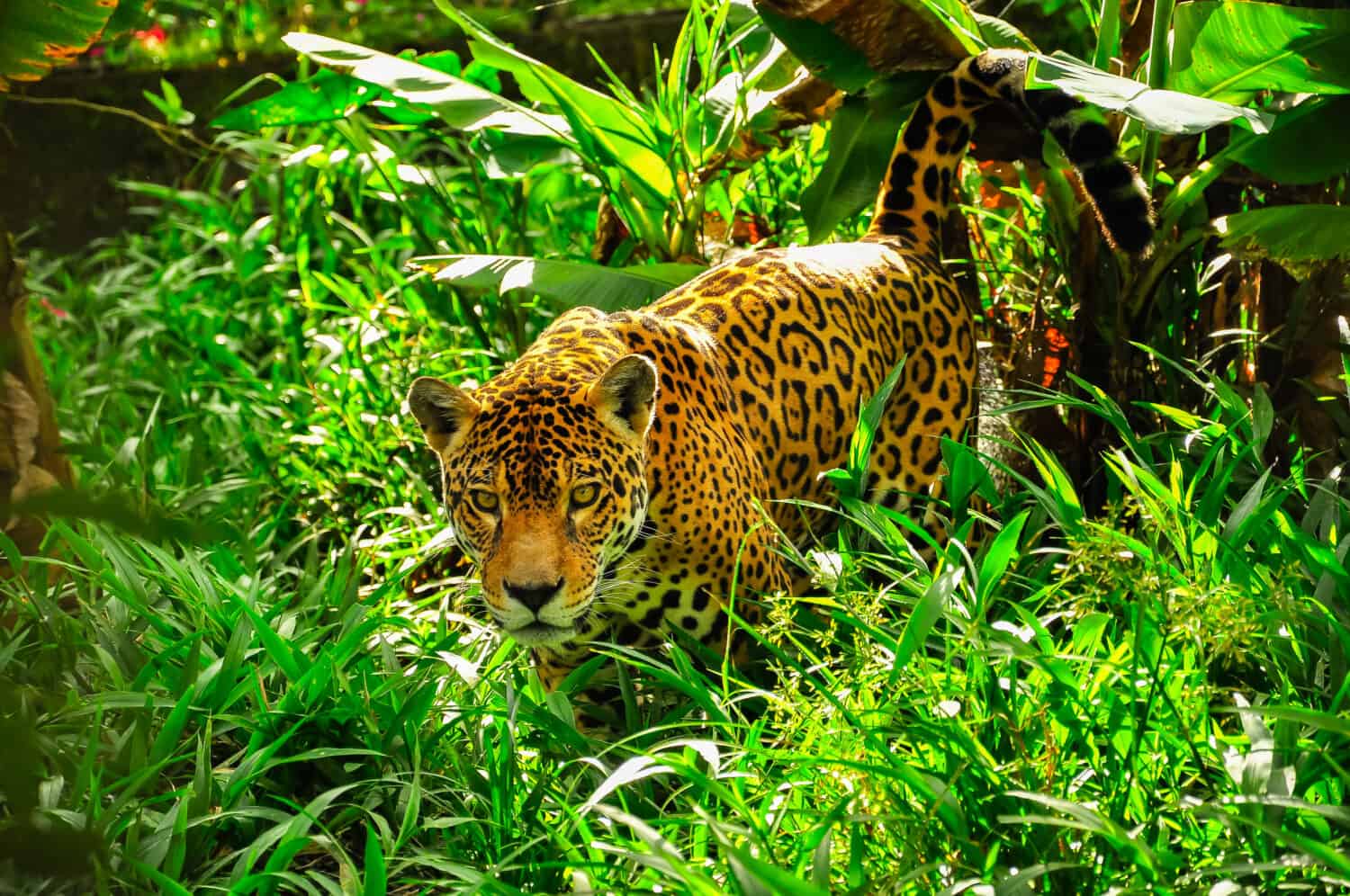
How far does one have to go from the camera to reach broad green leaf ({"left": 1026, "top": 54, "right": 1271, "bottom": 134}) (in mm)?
3482

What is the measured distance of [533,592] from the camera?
3.37 meters

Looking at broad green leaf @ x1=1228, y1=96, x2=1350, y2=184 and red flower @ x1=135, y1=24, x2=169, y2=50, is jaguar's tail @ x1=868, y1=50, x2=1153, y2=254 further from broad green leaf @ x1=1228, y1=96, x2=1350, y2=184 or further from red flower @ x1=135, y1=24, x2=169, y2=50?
red flower @ x1=135, y1=24, x2=169, y2=50

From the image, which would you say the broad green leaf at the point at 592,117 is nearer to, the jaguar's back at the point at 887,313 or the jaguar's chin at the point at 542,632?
the jaguar's back at the point at 887,313

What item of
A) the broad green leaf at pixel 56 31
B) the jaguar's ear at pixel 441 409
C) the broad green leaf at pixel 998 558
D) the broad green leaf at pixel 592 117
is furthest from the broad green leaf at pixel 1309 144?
the broad green leaf at pixel 56 31

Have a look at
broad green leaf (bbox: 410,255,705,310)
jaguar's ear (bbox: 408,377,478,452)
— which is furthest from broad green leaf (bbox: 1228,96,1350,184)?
jaguar's ear (bbox: 408,377,478,452)

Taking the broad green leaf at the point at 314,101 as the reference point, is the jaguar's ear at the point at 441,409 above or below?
below

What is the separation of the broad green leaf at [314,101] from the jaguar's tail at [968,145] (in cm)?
220

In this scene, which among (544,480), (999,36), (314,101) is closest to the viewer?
(544,480)

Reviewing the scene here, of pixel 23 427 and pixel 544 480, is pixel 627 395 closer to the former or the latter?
pixel 544 480

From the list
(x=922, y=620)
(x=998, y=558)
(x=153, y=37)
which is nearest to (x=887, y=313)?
(x=998, y=558)

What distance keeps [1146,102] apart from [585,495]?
5.85 feet

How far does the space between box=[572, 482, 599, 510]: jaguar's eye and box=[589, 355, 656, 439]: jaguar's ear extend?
19 centimetres

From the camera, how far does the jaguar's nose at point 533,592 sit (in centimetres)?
337

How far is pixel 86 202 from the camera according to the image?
402 inches
